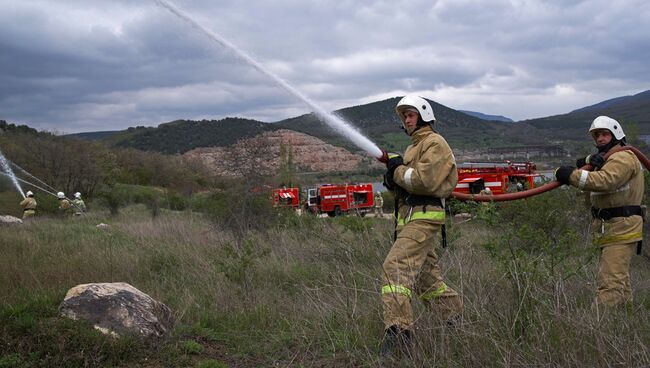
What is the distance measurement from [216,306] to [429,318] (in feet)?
7.53

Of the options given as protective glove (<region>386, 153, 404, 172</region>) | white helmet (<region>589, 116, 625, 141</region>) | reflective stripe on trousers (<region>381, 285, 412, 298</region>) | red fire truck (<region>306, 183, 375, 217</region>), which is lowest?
red fire truck (<region>306, 183, 375, 217</region>)

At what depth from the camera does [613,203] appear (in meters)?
5.00

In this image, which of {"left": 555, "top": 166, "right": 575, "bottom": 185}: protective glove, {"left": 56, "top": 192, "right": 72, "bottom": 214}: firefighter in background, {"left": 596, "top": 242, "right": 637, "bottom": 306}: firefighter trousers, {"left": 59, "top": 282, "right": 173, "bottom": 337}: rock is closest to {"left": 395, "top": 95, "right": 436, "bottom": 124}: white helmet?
{"left": 555, "top": 166, "right": 575, "bottom": 185}: protective glove

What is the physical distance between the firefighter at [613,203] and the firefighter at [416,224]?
127 cm

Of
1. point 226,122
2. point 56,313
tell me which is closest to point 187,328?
point 56,313

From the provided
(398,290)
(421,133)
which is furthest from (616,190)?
(398,290)

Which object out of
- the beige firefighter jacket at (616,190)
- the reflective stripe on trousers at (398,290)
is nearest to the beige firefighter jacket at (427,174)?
the reflective stripe on trousers at (398,290)

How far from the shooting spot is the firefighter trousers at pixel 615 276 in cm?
471

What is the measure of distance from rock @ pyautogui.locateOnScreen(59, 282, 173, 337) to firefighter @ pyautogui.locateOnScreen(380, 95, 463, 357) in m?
1.88

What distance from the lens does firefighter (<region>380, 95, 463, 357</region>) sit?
3.91 metres

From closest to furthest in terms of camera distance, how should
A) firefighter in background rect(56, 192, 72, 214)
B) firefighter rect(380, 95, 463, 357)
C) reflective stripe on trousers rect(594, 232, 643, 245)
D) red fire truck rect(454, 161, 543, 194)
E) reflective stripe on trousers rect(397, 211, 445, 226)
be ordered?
1. firefighter rect(380, 95, 463, 357)
2. reflective stripe on trousers rect(397, 211, 445, 226)
3. reflective stripe on trousers rect(594, 232, 643, 245)
4. firefighter in background rect(56, 192, 72, 214)
5. red fire truck rect(454, 161, 543, 194)

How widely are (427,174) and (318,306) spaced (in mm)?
1559

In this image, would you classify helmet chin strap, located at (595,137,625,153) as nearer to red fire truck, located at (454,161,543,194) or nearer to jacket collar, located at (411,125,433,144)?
jacket collar, located at (411,125,433,144)

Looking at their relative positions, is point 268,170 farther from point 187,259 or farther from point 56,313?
point 56,313
